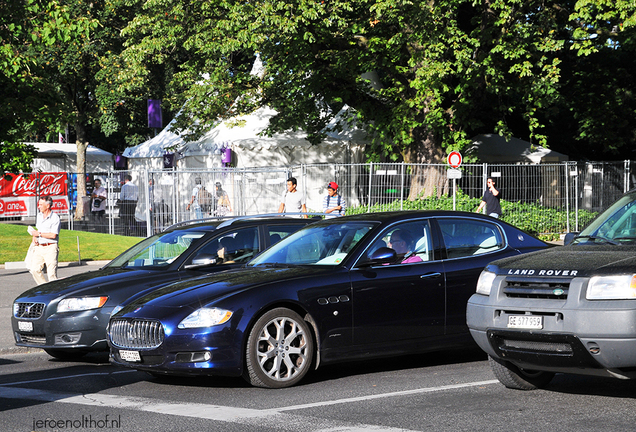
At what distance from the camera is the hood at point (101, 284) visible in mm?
8866

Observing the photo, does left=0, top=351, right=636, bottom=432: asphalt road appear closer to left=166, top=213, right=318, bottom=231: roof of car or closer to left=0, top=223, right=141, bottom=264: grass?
left=166, top=213, right=318, bottom=231: roof of car

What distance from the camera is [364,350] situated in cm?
745

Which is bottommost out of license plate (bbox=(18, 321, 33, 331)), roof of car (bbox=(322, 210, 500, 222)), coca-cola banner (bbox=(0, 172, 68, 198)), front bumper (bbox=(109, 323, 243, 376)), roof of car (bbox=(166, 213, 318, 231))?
license plate (bbox=(18, 321, 33, 331))

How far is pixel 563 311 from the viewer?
18.4 feet

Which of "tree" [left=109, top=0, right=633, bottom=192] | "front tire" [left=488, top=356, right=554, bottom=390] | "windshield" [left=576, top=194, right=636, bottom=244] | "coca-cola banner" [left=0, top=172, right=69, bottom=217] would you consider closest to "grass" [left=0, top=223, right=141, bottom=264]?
"coca-cola banner" [left=0, top=172, right=69, bottom=217]

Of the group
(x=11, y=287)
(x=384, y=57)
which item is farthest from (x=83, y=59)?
(x=11, y=287)

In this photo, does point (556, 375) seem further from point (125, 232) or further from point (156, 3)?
point (125, 232)

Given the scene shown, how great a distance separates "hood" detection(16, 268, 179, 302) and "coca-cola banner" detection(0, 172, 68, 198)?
2226 cm

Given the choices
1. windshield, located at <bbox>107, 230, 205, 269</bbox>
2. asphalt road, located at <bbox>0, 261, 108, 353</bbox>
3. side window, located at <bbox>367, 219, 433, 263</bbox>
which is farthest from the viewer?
asphalt road, located at <bbox>0, 261, 108, 353</bbox>

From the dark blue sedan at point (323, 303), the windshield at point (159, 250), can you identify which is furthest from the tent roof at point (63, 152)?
the dark blue sedan at point (323, 303)

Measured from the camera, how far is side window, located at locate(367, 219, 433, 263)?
7.91 metres

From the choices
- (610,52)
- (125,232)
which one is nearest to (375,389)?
(125,232)

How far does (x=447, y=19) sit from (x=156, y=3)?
772 centimetres

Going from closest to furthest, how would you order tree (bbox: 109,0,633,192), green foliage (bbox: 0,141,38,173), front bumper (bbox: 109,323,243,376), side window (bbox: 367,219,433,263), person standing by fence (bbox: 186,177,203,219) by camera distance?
front bumper (bbox: 109,323,243,376) < side window (bbox: 367,219,433,263) < tree (bbox: 109,0,633,192) < person standing by fence (bbox: 186,177,203,219) < green foliage (bbox: 0,141,38,173)
